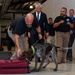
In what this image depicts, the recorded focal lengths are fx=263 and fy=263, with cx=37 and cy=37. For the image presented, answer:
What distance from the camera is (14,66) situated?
5.29 meters

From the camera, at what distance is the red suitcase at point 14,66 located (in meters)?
5.28

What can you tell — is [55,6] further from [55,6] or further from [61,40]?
[61,40]

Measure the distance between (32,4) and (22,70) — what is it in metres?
14.7

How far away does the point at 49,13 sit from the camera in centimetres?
1084

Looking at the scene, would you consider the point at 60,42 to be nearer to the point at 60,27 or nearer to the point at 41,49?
the point at 60,27

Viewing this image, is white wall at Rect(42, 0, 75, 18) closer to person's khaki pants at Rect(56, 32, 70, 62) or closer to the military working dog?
person's khaki pants at Rect(56, 32, 70, 62)

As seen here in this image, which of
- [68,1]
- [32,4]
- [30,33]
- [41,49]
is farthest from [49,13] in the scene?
[32,4]

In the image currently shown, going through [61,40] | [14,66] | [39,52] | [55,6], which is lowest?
[14,66]

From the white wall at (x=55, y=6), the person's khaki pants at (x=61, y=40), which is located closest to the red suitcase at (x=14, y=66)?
the person's khaki pants at (x=61, y=40)

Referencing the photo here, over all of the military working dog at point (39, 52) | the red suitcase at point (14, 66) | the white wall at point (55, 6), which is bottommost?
the red suitcase at point (14, 66)

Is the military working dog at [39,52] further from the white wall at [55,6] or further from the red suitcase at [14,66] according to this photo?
the white wall at [55,6]

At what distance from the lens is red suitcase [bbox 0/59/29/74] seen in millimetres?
5277

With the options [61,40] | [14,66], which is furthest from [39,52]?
[61,40]

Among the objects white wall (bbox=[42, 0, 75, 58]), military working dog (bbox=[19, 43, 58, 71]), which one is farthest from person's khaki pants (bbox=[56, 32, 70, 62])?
white wall (bbox=[42, 0, 75, 58])
